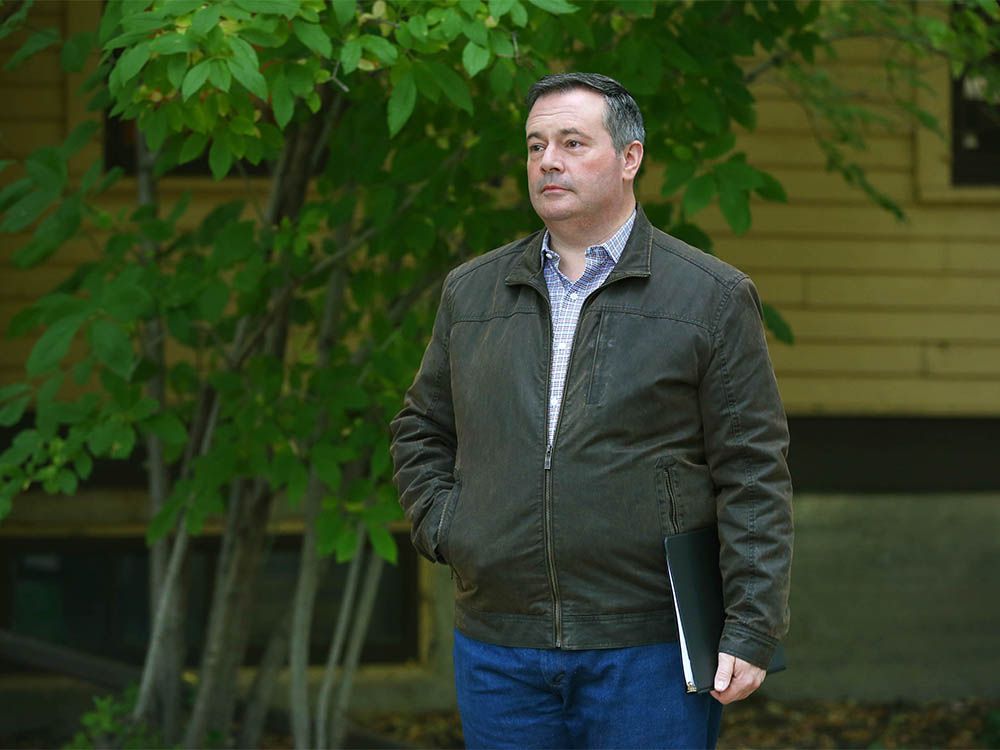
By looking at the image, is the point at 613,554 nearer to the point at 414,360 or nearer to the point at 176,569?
the point at 414,360

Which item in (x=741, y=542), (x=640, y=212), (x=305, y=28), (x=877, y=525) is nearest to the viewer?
(x=741, y=542)

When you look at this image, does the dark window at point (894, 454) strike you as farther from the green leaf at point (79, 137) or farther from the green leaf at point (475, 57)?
the green leaf at point (475, 57)

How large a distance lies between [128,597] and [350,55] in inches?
181

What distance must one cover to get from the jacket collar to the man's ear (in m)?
0.10

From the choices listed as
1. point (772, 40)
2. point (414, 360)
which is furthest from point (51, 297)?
point (772, 40)

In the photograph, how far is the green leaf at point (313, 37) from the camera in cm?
353

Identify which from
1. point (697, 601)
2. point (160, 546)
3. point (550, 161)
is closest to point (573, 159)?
point (550, 161)

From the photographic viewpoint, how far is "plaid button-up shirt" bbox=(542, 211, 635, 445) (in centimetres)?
299

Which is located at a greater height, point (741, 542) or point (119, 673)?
point (741, 542)

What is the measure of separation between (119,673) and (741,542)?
4.23 m

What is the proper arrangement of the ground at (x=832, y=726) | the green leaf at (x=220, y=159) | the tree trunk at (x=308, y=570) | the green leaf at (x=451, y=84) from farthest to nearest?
1. the ground at (x=832, y=726)
2. the tree trunk at (x=308, y=570)
3. the green leaf at (x=220, y=159)
4. the green leaf at (x=451, y=84)

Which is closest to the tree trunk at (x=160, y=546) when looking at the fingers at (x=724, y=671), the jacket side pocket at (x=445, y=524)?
the jacket side pocket at (x=445, y=524)

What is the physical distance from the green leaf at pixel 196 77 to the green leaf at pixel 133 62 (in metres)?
0.13

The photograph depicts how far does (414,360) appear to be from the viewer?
4.71 m
